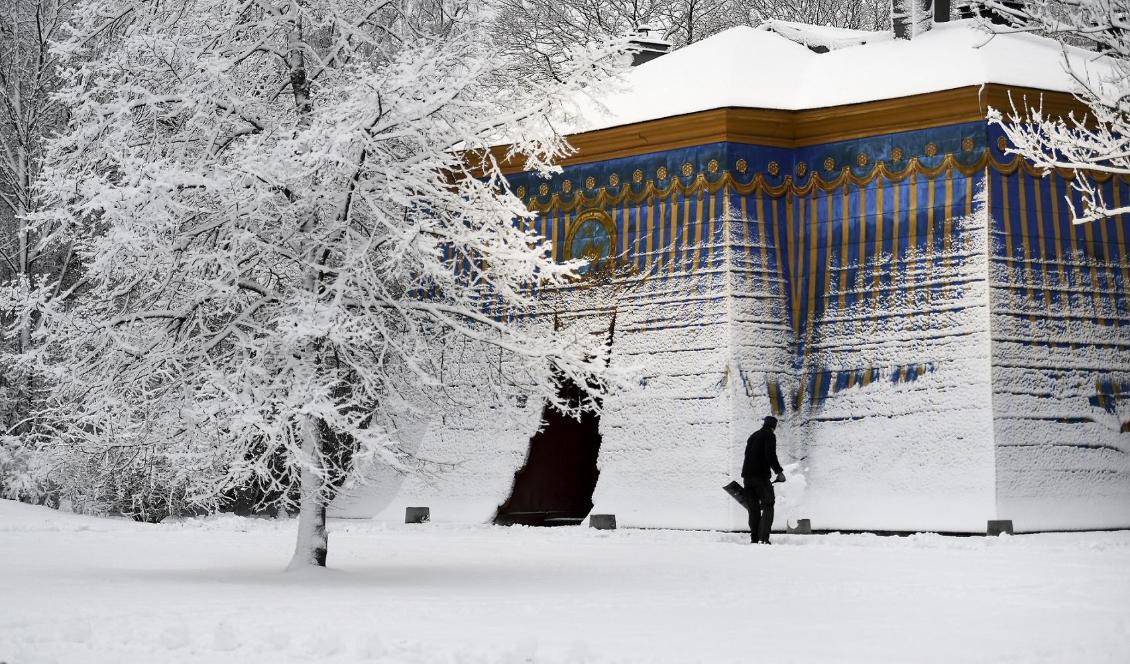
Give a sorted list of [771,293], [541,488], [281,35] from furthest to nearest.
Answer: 1. [541,488]
2. [771,293]
3. [281,35]

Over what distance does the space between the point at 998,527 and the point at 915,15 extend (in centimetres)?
704

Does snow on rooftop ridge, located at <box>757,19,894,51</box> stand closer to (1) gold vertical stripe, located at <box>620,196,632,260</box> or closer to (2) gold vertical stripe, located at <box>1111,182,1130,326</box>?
(1) gold vertical stripe, located at <box>620,196,632,260</box>

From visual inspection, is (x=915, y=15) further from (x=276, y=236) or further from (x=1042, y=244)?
(x=276, y=236)

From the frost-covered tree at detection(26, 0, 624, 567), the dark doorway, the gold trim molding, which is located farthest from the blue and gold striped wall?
the frost-covered tree at detection(26, 0, 624, 567)

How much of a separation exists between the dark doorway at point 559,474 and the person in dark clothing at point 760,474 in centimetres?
434

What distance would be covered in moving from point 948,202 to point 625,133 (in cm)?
412

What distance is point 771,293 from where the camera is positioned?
18469 mm

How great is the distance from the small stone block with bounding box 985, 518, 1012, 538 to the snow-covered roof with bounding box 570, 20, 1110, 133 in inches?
198

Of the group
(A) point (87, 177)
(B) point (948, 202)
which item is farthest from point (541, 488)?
(A) point (87, 177)

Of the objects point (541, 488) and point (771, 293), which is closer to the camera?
point (771, 293)

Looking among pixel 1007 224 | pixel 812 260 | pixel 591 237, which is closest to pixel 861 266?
pixel 812 260

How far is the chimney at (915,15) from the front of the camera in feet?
65.1

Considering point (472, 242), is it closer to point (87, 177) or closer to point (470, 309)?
point (470, 309)

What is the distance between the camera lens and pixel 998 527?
54.1ft
